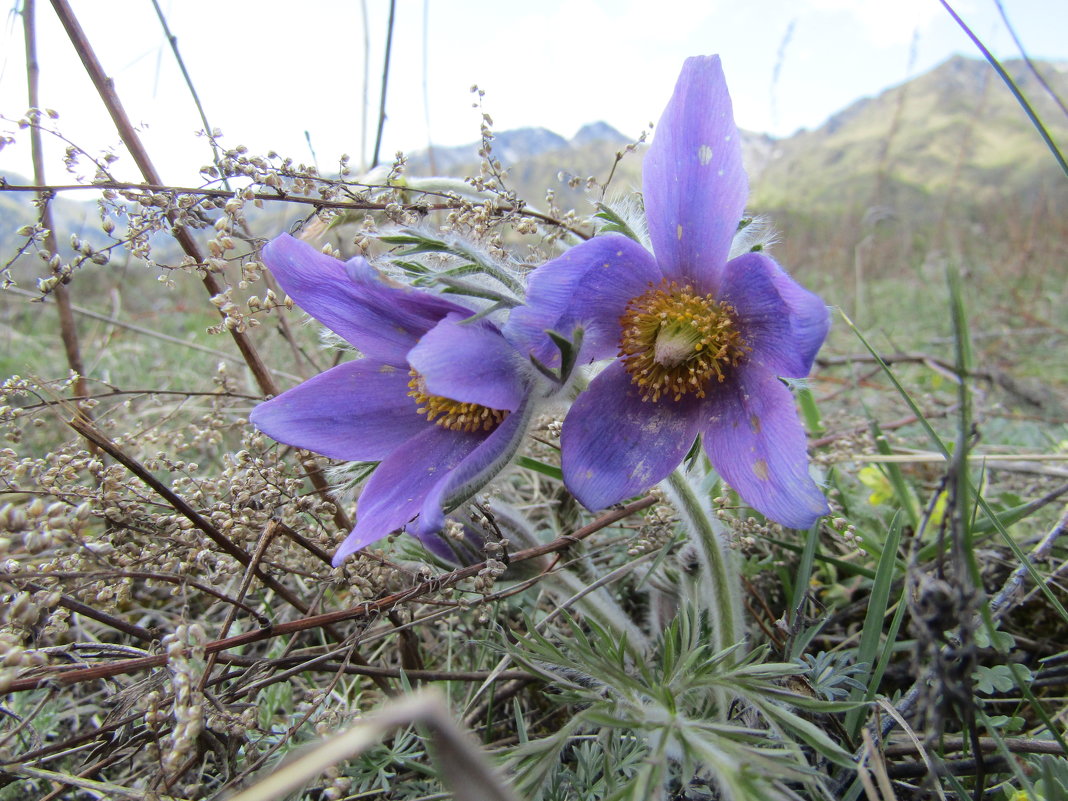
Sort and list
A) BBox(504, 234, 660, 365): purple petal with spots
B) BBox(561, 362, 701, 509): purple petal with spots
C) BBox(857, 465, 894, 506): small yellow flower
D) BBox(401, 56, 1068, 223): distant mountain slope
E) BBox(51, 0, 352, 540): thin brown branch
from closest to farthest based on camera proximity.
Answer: BBox(504, 234, 660, 365): purple petal with spots → BBox(561, 362, 701, 509): purple petal with spots → BBox(51, 0, 352, 540): thin brown branch → BBox(857, 465, 894, 506): small yellow flower → BBox(401, 56, 1068, 223): distant mountain slope

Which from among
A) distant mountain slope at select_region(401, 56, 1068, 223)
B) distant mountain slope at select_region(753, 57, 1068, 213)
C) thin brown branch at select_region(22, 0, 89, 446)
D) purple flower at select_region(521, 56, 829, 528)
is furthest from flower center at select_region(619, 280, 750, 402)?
distant mountain slope at select_region(753, 57, 1068, 213)

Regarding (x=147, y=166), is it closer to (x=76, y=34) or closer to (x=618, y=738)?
(x=76, y=34)

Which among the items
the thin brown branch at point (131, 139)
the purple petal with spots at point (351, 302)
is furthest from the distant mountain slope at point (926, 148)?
the purple petal with spots at point (351, 302)

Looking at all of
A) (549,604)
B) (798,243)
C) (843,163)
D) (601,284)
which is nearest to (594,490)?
(601,284)

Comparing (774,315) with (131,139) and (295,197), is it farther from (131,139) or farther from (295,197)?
(131,139)

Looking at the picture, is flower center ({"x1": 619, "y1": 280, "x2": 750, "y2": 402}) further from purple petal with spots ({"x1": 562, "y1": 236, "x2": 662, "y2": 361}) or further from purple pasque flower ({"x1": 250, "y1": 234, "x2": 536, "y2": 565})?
purple pasque flower ({"x1": 250, "y1": 234, "x2": 536, "y2": 565})

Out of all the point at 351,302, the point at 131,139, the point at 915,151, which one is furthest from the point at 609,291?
the point at 915,151
